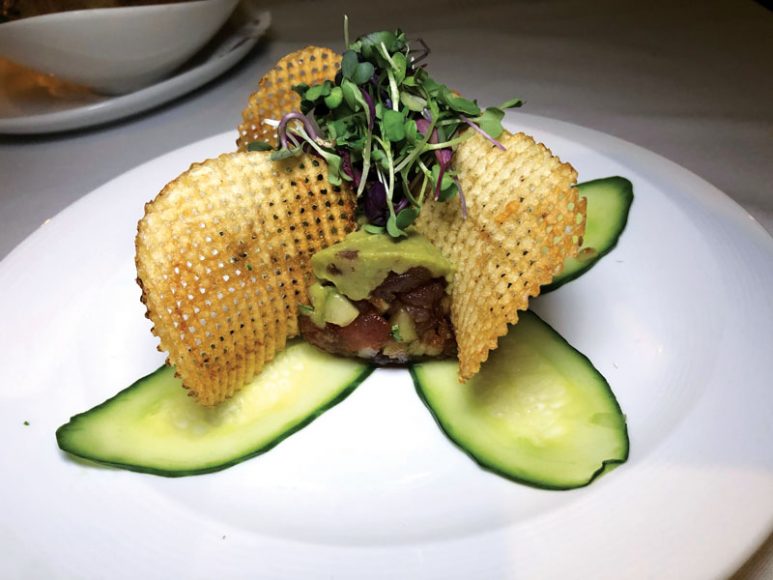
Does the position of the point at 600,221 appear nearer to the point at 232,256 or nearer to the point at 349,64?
the point at 349,64

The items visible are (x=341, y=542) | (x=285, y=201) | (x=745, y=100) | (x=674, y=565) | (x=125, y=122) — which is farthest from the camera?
(x=125, y=122)

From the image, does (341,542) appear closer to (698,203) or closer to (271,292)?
(271,292)

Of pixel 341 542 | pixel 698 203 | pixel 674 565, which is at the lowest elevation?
pixel 341 542

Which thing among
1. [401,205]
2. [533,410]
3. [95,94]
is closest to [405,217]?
[401,205]

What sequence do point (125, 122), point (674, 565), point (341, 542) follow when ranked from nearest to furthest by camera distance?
point (674, 565)
point (341, 542)
point (125, 122)

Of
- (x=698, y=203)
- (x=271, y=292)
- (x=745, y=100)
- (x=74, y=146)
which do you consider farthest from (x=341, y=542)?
(x=745, y=100)

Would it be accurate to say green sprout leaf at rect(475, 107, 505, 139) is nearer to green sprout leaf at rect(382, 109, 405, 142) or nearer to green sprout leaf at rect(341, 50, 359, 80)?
green sprout leaf at rect(382, 109, 405, 142)

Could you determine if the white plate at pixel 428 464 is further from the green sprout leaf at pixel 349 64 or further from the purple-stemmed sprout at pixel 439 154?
the green sprout leaf at pixel 349 64

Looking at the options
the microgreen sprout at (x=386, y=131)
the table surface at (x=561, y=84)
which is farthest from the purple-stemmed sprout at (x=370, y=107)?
the table surface at (x=561, y=84)
